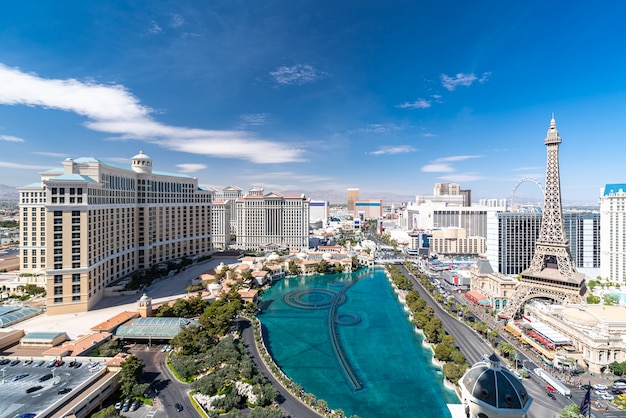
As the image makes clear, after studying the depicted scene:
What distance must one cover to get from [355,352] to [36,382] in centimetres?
2639

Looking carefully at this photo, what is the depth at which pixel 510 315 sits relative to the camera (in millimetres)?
38594

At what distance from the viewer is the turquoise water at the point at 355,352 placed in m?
24.6

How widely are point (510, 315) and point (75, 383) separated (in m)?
44.6

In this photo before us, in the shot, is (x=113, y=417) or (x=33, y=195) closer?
(x=113, y=417)

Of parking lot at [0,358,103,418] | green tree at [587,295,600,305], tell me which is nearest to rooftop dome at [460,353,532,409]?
parking lot at [0,358,103,418]

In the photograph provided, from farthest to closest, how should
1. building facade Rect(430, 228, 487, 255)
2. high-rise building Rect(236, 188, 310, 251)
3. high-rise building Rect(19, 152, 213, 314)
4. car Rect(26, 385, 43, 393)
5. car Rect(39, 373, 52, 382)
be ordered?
high-rise building Rect(236, 188, 310, 251) < building facade Rect(430, 228, 487, 255) < high-rise building Rect(19, 152, 213, 314) < car Rect(39, 373, 52, 382) < car Rect(26, 385, 43, 393)

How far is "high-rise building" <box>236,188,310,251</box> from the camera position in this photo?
297 feet

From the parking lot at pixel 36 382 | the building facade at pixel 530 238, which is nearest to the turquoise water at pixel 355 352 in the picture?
the parking lot at pixel 36 382

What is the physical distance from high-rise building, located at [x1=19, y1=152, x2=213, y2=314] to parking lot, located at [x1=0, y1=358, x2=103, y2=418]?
1401cm

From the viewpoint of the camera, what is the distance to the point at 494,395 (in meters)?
9.77

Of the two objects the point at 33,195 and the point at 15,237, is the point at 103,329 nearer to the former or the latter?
the point at 33,195

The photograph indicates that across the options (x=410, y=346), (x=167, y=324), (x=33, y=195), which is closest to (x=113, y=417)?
(x=167, y=324)

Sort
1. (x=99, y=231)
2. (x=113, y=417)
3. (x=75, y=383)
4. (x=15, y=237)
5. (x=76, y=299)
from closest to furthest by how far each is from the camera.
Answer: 1. (x=113, y=417)
2. (x=75, y=383)
3. (x=76, y=299)
4. (x=99, y=231)
5. (x=15, y=237)

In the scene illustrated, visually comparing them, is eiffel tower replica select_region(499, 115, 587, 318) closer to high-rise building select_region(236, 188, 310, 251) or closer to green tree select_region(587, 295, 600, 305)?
green tree select_region(587, 295, 600, 305)
